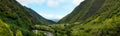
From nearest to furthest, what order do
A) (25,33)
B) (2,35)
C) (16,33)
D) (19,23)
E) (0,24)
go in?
(2,35) → (0,24) → (16,33) → (25,33) → (19,23)

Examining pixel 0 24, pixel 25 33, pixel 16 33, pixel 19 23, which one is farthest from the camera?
pixel 19 23

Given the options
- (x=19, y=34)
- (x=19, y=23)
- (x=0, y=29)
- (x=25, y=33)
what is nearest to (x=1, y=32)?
(x=0, y=29)

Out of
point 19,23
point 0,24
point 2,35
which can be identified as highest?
point 19,23

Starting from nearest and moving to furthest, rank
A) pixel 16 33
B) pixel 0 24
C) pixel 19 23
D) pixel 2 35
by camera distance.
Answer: pixel 2 35 → pixel 0 24 → pixel 16 33 → pixel 19 23

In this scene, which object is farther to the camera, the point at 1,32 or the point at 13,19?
the point at 13,19

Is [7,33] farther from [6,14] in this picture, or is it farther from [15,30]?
[6,14]

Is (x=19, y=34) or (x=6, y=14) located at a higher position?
(x=6, y=14)

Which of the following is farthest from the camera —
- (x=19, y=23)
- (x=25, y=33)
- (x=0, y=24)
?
(x=19, y=23)

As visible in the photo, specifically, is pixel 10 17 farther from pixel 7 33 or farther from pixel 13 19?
pixel 7 33

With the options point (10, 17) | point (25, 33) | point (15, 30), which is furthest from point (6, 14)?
point (15, 30)
